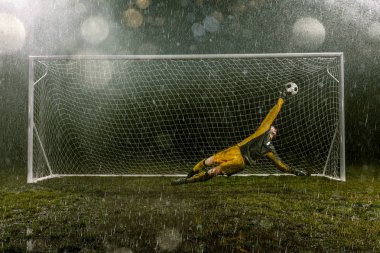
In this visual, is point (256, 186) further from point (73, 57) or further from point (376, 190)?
point (73, 57)

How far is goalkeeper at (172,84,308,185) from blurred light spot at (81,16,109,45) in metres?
6.41

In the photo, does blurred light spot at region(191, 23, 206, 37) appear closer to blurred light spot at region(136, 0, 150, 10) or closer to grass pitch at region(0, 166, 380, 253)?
blurred light spot at region(136, 0, 150, 10)

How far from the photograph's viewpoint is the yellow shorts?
5.46m

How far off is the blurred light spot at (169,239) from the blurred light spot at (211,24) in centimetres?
757

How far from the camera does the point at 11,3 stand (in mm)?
11391

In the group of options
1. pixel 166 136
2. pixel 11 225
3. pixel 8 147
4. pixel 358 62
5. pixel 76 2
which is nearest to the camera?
pixel 11 225

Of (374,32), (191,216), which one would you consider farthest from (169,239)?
(374,32)

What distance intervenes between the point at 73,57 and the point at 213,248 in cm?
443

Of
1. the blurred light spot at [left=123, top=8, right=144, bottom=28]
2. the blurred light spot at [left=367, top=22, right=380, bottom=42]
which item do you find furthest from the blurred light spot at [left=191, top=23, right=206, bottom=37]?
the blurred light spot at [left=367, top=22, right=380, bottom=42]

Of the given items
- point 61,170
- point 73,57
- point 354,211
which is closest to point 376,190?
point 354,211

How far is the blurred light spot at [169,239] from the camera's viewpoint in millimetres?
3036

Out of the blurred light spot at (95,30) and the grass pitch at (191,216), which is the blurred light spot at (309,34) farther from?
the blurred light spot at (95,30)

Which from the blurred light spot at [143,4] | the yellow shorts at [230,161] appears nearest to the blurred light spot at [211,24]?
the blurred light spot at [143,4]

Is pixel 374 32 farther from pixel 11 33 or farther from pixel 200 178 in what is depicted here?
pixel 11 33
